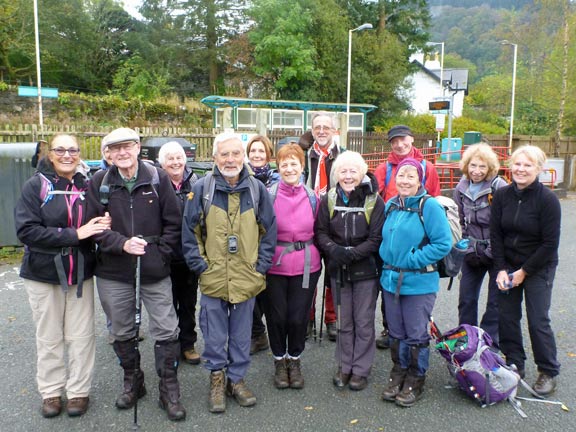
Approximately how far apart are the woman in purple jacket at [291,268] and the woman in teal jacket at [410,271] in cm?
63

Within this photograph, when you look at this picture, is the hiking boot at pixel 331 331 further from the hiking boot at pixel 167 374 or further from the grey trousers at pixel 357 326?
the hiking boot at pixel 167 374

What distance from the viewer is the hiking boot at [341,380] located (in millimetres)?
4086

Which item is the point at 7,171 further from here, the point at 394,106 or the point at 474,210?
the point at 394,106

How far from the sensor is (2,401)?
379 cm

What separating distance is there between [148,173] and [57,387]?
68.8 inches

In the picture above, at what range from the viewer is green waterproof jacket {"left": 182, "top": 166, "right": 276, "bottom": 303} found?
12.0 ft

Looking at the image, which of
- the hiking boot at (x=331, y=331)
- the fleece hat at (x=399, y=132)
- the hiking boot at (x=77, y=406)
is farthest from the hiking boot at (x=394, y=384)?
the hiking boot at (x=77, y=406)

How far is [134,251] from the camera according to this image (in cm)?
348

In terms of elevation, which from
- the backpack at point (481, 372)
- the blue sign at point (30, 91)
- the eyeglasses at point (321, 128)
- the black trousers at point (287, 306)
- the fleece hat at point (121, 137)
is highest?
the blue sign at point (30, 91)

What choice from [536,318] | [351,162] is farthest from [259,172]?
[536,318]

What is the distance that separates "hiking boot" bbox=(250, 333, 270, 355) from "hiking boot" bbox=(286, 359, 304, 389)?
27.3 inches

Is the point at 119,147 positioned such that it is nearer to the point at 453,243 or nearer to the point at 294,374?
the point at 294,374

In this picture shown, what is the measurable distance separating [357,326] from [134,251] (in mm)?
1892

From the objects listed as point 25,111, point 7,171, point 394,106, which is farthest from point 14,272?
point 394,106
